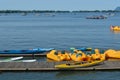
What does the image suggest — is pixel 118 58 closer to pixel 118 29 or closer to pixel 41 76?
pixel 41 76

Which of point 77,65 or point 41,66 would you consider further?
point 41,66

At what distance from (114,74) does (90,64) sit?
3.00 metres

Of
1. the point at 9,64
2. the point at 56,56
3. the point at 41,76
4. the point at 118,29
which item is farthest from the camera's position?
the point at 118,29

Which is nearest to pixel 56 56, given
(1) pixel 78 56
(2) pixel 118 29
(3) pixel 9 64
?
(1) pixel 78 56

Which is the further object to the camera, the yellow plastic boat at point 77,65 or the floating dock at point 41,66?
the yellow plastic boat at point 77,65

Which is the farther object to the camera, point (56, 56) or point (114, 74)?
point (56, 56)

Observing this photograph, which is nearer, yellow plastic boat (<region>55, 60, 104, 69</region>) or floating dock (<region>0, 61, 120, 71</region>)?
floating dock (<region>0, 61, 120, 71</region>)

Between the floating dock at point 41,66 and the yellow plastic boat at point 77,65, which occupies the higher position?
the yellow plastic boat at point 77,65

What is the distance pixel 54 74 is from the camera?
40.7m

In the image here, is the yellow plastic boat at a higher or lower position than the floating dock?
higher

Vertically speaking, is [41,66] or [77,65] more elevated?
[77,65]

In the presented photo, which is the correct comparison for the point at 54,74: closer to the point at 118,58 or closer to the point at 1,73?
the point at 1,73

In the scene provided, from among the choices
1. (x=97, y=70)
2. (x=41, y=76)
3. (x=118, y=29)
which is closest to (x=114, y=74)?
(x=97, y=70)

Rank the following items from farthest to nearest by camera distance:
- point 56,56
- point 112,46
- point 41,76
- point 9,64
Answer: point 112,46, point 56,56, point 9,64, point 41,76
